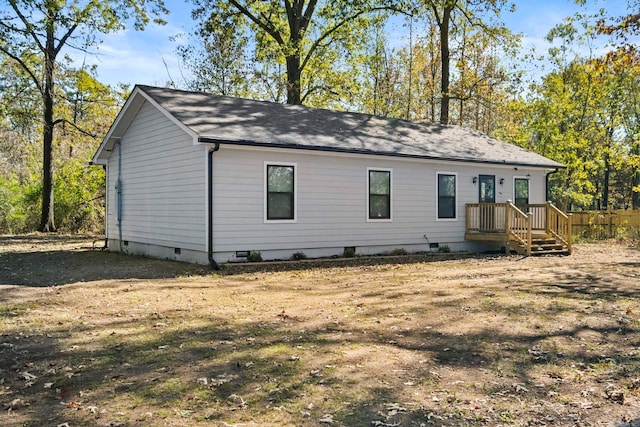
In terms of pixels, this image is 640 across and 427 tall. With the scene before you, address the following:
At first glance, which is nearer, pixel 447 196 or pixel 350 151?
pixel 350 151

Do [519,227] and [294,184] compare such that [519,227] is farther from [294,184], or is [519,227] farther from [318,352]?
[318,352]

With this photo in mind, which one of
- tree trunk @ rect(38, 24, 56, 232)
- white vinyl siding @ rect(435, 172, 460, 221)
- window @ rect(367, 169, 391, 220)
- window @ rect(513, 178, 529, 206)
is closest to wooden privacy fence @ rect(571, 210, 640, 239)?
window @ rect(513, 178, 529, 206)

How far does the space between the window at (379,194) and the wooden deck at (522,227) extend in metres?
3.14

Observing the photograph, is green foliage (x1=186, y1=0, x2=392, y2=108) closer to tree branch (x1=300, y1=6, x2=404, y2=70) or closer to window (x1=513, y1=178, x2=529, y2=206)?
tree branch (x1=300, y1=6, x2=404, y2=70)

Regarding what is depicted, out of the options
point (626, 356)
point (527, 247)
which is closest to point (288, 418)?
point (626, 356)

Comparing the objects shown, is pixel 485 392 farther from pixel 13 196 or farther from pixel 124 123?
pixel 13 196

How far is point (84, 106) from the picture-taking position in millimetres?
29328

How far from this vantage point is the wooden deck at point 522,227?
15.1m

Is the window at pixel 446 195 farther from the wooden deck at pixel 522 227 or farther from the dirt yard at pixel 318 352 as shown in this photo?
the dirt yard at pixel 318 352

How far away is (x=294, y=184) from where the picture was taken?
41.9ft

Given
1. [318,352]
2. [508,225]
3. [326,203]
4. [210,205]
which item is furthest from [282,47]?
[318,352]

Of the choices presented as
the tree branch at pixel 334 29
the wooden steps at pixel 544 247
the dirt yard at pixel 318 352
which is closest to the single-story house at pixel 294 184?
the wooden steps at pixel 544 247

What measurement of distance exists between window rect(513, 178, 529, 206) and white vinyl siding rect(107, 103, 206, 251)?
1099cm

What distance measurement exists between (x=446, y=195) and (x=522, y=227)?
237 centimetres
